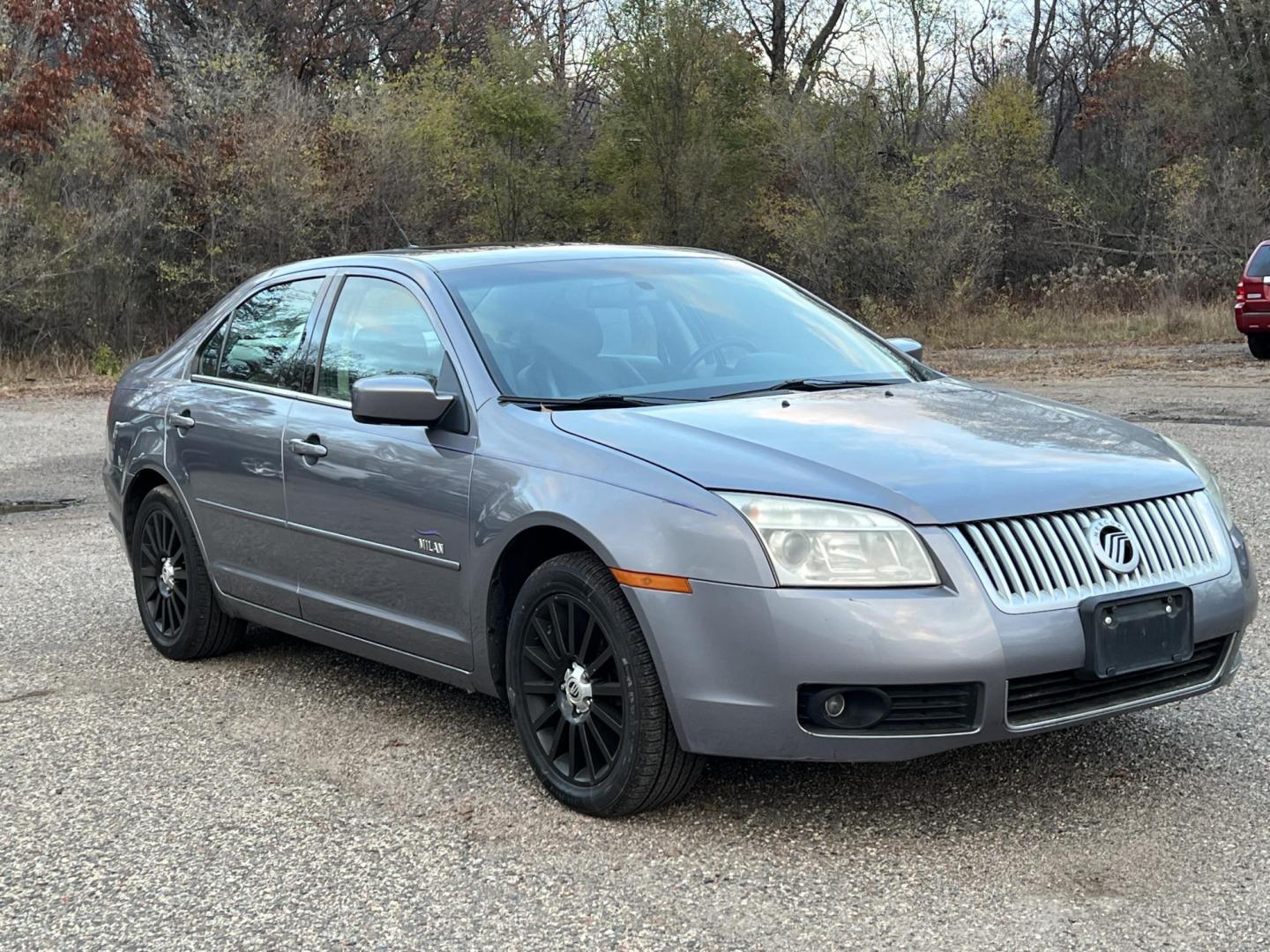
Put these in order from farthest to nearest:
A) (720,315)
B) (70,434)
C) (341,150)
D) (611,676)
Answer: (341,150) < (70,434) < (720,315) < (611,676)

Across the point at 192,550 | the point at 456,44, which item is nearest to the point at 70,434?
the point at 192,550

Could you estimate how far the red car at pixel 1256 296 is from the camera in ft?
66.5

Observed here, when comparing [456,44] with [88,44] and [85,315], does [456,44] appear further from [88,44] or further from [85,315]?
[85,315]

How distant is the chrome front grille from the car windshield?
1.19 metres

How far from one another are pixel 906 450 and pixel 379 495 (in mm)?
1679

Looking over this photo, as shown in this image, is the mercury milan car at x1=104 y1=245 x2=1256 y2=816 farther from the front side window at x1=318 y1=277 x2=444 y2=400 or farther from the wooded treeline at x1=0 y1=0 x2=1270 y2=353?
the wooded treeline at x1=0 y1=0 x2=1270 y2=353

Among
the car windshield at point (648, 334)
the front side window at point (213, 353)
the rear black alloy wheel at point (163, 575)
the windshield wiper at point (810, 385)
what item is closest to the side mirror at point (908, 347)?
the car windshield at point (648, 334)

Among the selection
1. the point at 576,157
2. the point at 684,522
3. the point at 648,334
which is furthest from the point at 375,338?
the point at 576,157

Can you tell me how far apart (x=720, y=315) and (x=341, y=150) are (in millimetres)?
24991

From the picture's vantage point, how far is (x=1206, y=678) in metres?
4.03

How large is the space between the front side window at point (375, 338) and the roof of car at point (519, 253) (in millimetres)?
167

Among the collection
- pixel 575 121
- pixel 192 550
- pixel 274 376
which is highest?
pixel 575 121

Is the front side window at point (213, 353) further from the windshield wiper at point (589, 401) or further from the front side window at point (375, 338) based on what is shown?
the windshield wiper at point (589, 401)

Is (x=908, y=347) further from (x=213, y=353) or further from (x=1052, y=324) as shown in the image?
(x=1052, y=324)
